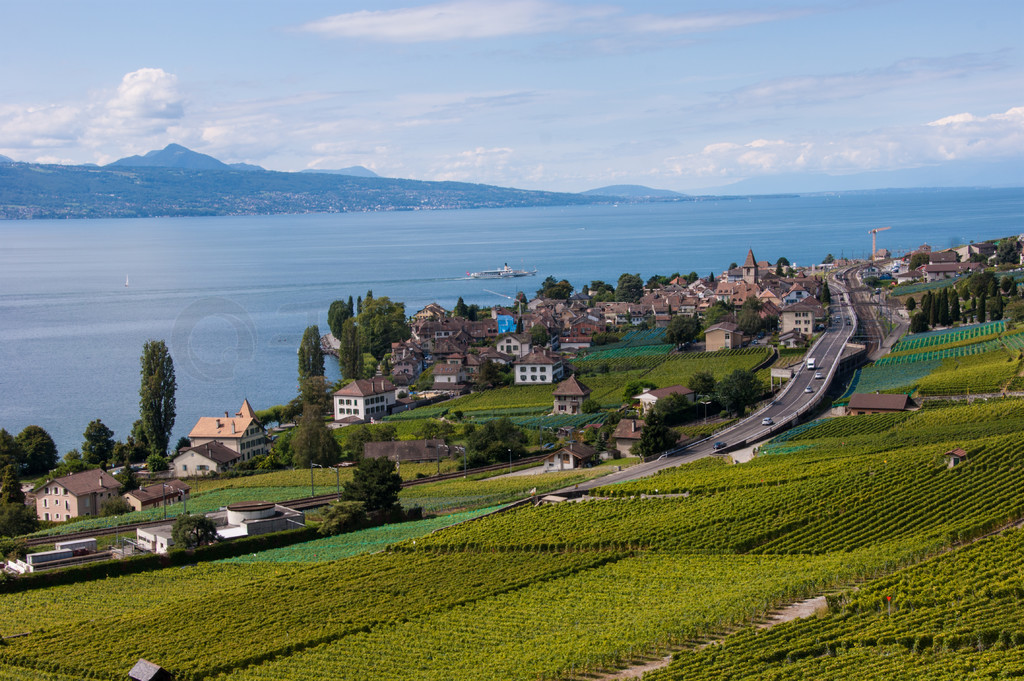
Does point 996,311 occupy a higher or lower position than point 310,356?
higher

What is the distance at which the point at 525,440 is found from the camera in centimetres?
3588

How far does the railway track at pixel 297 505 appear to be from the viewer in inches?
1043

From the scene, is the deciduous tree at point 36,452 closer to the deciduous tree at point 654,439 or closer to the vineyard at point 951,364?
the deciduous tree at point 654,439

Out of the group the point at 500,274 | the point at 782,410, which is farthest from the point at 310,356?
the point at 500,274

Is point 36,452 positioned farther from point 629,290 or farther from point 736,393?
point 629,290

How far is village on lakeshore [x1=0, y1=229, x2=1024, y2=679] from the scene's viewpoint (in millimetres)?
22688

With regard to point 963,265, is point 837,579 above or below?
below

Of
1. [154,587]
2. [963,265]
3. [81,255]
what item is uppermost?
[81,255]

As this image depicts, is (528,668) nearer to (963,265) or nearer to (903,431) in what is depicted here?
(903,431)

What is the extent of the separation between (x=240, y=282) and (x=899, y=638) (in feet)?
310

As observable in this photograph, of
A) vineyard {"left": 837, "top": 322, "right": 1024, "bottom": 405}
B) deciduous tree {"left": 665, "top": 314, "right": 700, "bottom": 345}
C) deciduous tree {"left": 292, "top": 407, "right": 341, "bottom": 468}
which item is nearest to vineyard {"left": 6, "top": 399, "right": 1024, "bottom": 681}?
vineyard {"left": 837, "top": 322, "right": 1024, "bottom": 405}

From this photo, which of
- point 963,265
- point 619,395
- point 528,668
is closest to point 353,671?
point 528,668

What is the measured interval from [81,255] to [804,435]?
442ft

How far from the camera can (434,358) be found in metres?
57.7
